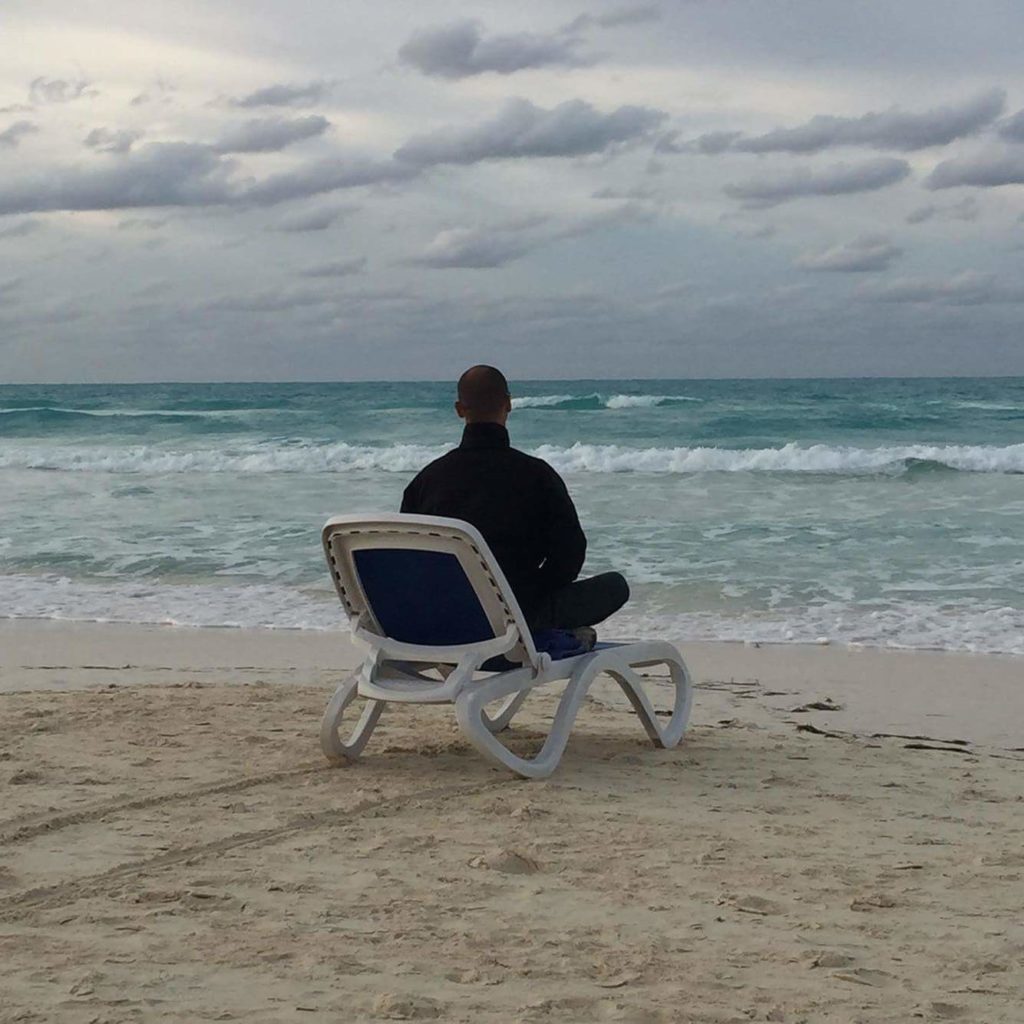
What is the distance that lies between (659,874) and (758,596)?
6052 mm

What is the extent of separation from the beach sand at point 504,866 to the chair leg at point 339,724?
0.07 meters

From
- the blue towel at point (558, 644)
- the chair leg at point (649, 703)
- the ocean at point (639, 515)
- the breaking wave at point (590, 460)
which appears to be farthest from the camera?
the breaking wave at point (590, 460)

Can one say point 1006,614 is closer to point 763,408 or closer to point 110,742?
point 110,742

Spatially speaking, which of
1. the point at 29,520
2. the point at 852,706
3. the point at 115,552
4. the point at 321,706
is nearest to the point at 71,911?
the point at 321,706

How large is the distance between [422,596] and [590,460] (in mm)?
19946

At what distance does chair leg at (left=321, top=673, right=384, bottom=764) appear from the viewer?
498 cm

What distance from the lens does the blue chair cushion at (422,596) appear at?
Answer: 4.76m

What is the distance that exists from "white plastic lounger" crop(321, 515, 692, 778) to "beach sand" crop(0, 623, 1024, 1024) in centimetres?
24

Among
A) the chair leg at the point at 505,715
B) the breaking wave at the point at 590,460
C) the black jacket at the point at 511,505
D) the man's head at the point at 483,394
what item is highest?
the man's head at the point at 483,394

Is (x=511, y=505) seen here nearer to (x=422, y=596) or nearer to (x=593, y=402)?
(x=422, y=596)

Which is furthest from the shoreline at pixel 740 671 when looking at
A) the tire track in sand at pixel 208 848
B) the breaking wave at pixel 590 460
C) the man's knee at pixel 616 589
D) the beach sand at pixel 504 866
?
the breaking wave at pixel 590 460

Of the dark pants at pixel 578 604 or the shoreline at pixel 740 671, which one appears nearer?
the dark pants at pixel 578 604

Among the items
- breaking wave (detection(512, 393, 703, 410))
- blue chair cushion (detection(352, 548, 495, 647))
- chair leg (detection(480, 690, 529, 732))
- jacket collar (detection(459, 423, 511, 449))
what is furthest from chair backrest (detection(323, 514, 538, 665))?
breaking wave (detection(512, 393, 703, 410))

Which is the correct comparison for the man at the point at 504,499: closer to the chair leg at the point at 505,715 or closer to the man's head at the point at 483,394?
the man's head at the point at 483,394
